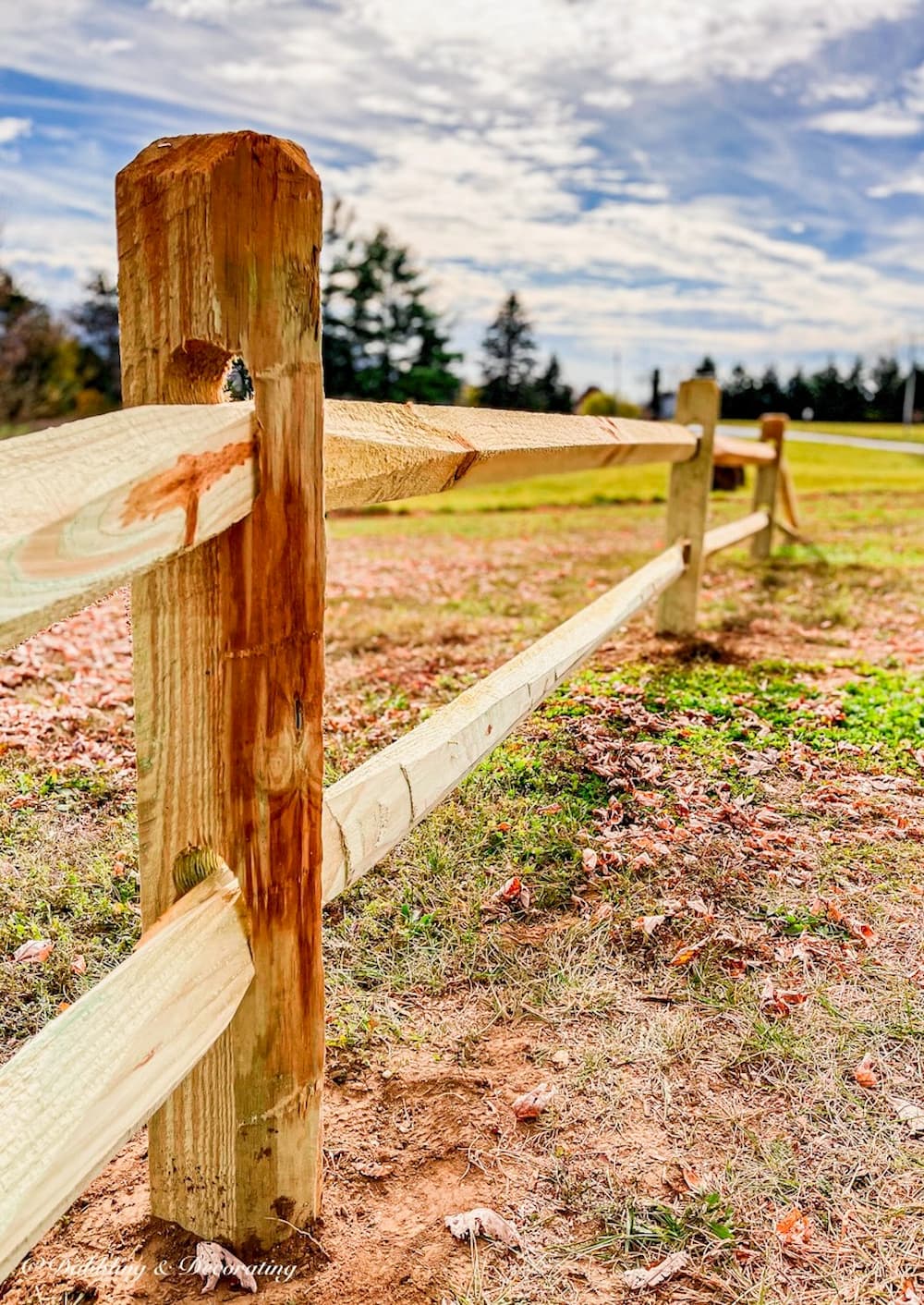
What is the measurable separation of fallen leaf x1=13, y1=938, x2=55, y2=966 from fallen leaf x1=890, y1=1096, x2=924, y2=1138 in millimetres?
2263

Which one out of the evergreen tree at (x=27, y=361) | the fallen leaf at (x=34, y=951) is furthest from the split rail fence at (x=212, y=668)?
the evergreen tree at (x=27, y=361)

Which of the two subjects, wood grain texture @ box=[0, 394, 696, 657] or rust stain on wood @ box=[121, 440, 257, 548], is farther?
rust stain on wood @ box=[121, 440, 257, 548]

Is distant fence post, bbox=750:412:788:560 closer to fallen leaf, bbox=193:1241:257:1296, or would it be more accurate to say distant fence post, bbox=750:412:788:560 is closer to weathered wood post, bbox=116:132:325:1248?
weathered wood post, bbox=116:132:325:1248

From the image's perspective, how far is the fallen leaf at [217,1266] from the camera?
1.82 meters

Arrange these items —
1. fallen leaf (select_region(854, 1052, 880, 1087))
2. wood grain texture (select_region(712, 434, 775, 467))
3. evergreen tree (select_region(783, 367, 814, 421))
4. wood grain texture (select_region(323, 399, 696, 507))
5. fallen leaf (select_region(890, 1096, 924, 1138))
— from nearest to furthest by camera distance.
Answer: wood grain texture (select_region(323, 399, 696, 507))
fallen leaf (select_region(890, 1096, 924, 1138))
fallen leaf (select_region(854, 1052, 880, 1087))
wood grain texture (select_region(712, 434, 775, 467))
evergreen tree (select_region(783, 367, 814, 421))

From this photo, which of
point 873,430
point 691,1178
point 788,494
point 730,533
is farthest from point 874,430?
point 691,1178

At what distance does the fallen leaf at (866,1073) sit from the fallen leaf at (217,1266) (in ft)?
4.95

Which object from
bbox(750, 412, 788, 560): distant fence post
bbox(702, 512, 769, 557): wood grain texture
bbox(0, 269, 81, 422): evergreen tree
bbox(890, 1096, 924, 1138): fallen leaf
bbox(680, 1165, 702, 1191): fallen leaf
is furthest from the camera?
bbox(0, 269, 81, 422): evergreen tree

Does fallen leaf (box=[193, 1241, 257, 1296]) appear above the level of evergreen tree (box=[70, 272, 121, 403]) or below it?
below

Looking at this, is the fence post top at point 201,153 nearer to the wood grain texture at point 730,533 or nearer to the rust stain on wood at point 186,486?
the rust stain on wood at point 186,486

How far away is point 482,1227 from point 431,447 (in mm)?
1681

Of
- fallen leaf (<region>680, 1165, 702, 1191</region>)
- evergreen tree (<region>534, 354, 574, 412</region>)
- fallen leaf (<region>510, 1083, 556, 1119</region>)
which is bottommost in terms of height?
fallen leaf (<region>680, 1165, 702, 1191</region>)

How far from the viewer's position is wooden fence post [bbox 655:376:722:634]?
612 cm

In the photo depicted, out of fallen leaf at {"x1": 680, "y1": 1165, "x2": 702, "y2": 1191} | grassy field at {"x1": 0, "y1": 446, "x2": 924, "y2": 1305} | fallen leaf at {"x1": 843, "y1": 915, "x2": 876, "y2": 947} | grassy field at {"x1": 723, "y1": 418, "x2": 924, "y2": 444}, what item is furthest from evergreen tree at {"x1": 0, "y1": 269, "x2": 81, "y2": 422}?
grassy field at {"x1": 723, "y1": 418, "x2": 924, "y2": 444}
